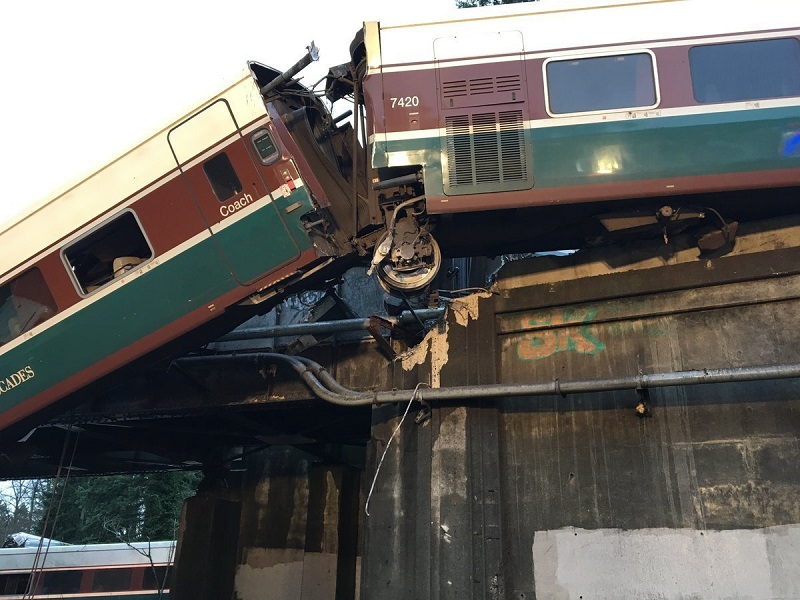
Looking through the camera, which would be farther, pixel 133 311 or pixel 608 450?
pixel 133 311

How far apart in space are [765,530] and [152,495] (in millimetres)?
→ 29359

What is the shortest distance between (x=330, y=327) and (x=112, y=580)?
16.2m

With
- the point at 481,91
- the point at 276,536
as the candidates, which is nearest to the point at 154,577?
the point at 276,536

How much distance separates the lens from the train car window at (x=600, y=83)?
711 centimetres

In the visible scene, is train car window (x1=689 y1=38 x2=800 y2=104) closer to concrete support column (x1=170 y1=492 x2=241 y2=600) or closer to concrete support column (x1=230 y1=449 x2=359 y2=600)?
concrete support column (x1=230 y1=449 x2=359 y2=600)

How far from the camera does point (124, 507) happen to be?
31562mm

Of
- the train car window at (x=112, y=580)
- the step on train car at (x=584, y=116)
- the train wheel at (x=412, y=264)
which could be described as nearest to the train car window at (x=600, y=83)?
the step on train car at (x=584, y=116)

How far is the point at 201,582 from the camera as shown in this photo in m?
13.8

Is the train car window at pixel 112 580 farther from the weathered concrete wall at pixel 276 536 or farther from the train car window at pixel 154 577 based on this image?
the weathered concrete wall at pixel 276 536

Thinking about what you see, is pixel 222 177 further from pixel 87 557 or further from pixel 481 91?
pixel 87 557

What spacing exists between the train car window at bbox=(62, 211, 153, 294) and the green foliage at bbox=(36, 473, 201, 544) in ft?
77.6

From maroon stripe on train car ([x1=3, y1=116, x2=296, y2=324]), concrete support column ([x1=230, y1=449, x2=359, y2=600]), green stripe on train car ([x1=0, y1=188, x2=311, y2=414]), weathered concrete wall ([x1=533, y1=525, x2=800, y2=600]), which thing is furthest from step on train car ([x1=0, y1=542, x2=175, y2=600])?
weathered concrete wall ([x1=533, y1=525, x2=800, y2=600])

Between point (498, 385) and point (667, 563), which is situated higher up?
point (498, 385)

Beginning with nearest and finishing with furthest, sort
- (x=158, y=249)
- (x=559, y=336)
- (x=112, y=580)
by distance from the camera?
(x=559, y=336), (x=158, y=249), (x=112, y=580)
